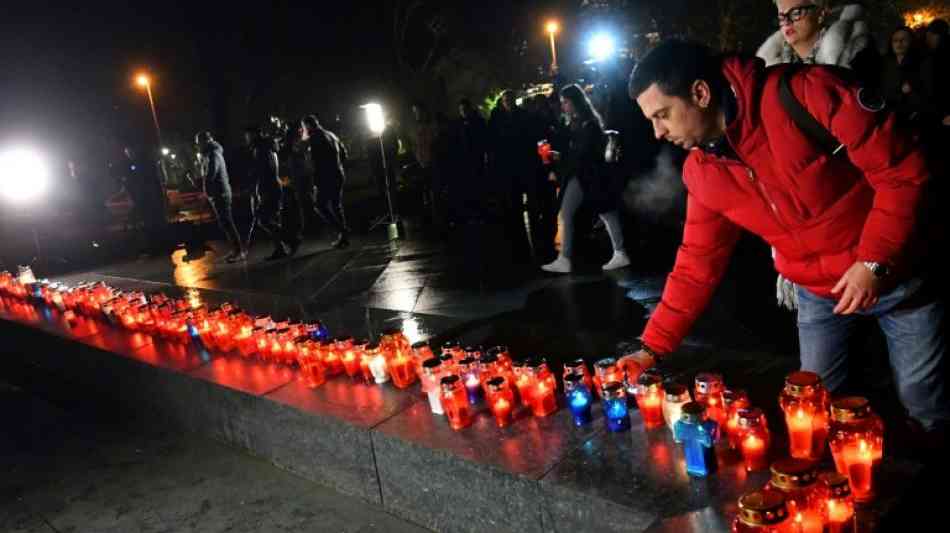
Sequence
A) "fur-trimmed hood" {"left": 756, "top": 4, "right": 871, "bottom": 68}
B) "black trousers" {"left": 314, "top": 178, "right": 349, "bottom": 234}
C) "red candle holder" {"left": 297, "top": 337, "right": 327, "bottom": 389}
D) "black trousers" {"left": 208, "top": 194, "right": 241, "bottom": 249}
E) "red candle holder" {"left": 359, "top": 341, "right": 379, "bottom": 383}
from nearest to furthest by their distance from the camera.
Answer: "fur-trimmed hood" {"left": 756, "top": 4, "right": 871, "bottom": 68}
"red candle holder" {"left": 359, "top": 341, "right": 379, "bottom": 383}
"red candle holder" {"left": 297, "top": 337, "right": 327, "bottom": 389}
"black trousers" {"left": 314, "top": 178, "right": 349, "bottom": 234}
"black trousers" {"left": 208, "top": 194, "right": 241, "bottom": 249}

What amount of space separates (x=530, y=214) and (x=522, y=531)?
299 inches

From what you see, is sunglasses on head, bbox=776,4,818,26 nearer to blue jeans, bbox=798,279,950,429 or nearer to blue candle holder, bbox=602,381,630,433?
blue jeans, bbox=798,279,950,429

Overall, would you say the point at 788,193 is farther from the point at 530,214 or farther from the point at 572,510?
the point at 530,214

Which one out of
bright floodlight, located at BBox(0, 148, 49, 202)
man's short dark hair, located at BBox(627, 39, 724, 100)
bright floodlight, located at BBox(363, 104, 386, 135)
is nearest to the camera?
man's short dark hair, located at BBox(627, 39, 724, 100)

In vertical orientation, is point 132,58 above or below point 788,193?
above

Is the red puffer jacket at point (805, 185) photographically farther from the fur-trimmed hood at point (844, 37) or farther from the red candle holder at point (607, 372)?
the fur-trimmed hood at point (844, 37)

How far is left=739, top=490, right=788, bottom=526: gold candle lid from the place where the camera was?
79.0 inches

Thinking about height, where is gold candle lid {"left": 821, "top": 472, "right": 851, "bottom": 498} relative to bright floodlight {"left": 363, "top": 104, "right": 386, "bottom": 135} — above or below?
below

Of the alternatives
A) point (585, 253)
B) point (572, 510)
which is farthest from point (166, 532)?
point (585, 253)

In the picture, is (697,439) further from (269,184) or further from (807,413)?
(269,184)

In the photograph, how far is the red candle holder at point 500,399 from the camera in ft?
11.0

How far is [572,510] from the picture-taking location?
2770 mm

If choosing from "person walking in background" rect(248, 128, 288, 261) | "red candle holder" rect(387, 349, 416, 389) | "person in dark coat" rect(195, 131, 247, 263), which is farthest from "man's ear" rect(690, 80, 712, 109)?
"person in dark coat" rect(195, 131, 247, 263)

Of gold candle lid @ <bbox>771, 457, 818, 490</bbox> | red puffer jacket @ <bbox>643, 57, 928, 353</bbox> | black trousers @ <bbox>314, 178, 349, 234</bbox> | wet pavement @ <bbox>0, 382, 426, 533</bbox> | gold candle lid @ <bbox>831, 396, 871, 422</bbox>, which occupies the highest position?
red puffer jacket @ <bbox>643, 57, 928, 353</bbox>
